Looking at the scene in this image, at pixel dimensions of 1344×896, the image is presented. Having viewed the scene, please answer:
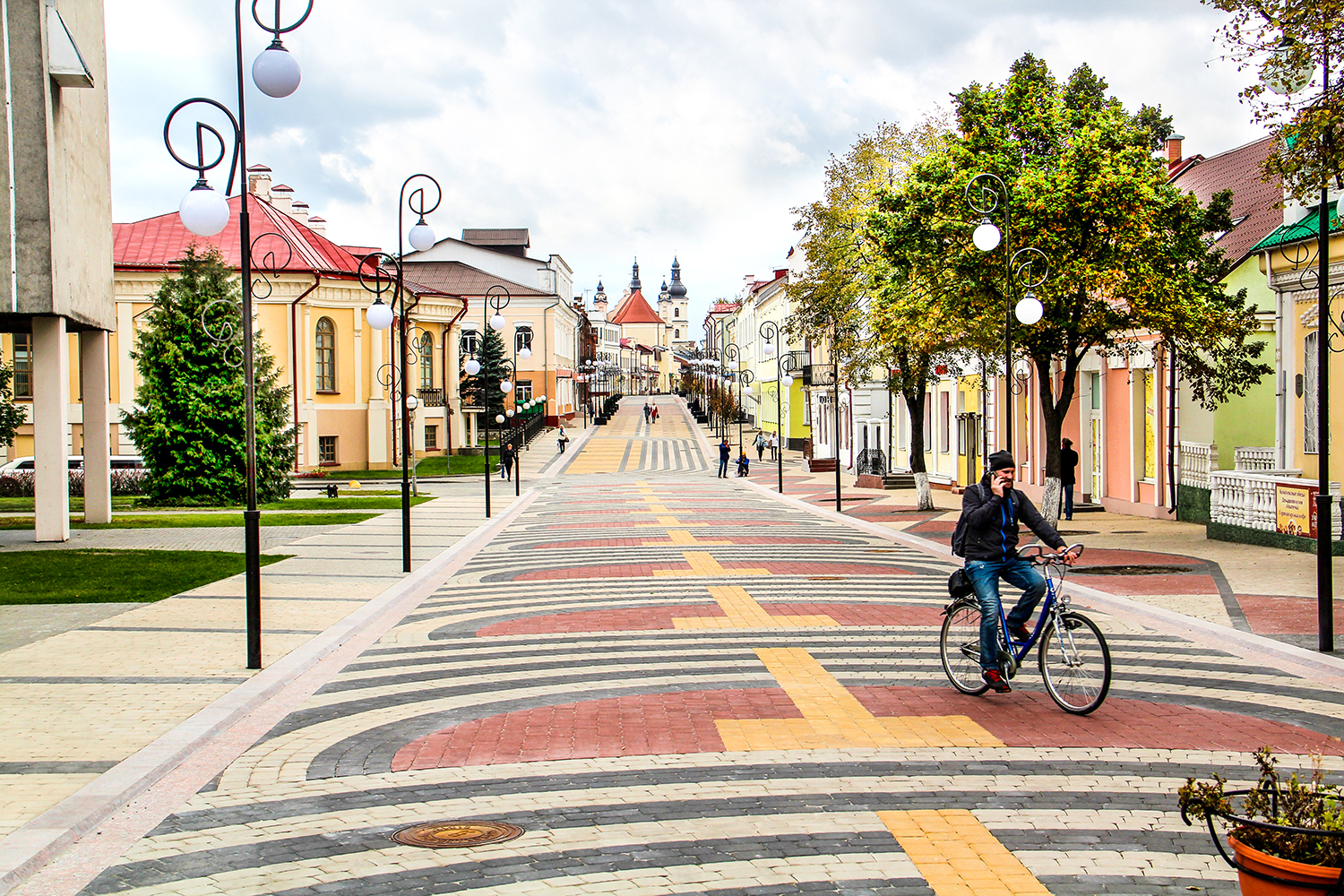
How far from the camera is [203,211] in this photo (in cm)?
1032

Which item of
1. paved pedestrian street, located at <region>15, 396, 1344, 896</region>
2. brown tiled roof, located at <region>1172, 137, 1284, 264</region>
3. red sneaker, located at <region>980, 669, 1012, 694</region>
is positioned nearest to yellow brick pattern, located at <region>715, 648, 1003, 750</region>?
paved pedestrian street, located at <region>15, 396, 1344, 896</region>

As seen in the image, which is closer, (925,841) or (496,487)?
(925,841)

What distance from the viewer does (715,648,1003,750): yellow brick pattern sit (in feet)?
25.3

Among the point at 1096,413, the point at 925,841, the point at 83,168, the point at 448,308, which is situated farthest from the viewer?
the point at 448,308

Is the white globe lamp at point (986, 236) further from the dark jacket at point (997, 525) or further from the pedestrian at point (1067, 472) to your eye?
the pedestrian at point (1067, 472)

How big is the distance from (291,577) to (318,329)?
39387 mm

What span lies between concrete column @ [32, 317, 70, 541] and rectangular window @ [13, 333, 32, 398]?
95.9 feet

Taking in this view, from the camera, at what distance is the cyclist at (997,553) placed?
8.73 metres

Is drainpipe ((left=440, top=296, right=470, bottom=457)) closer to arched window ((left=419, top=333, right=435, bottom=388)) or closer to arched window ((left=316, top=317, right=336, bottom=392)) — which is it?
arched window ((left=419, top=333, right=435, bottom=388))

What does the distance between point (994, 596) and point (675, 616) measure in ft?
17.0

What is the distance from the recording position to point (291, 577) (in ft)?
55.6

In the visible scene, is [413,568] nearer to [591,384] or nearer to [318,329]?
[318,329]

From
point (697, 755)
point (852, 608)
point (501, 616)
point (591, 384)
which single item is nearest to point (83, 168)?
point (501, 616)

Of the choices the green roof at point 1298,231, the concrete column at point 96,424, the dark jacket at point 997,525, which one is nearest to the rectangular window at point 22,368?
the concrete column at point 96,424
